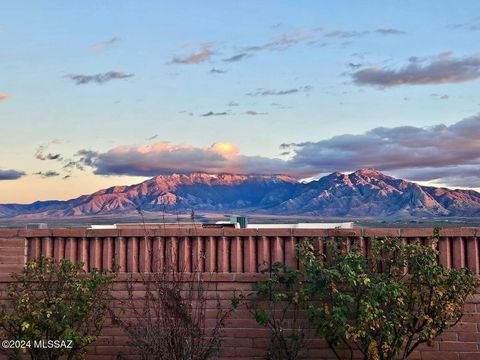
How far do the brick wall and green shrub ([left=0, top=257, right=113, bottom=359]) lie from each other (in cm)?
30

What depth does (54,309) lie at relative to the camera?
922 centimetres

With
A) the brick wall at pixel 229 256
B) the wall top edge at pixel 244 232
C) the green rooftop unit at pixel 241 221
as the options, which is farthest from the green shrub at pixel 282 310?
the green rooftop unit at pixel 241 221

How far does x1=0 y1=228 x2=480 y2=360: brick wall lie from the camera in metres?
9.44

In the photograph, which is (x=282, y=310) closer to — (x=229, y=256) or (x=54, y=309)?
(x=229, y=256)

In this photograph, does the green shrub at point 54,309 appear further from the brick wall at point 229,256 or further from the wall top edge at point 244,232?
the wall top edge at point 244,232

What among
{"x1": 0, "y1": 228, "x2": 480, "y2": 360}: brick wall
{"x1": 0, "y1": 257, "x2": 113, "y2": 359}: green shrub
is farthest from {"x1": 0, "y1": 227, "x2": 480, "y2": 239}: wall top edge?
{"x1": 0, "y1": 257, "x2": 113, "y2": 359}: green shrub

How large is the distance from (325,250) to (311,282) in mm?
531

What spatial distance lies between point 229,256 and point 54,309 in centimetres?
254

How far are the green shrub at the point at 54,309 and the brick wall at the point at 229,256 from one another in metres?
0.30

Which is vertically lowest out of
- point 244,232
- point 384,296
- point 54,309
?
point 54,309

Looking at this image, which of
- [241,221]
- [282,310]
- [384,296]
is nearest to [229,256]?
[282,310]

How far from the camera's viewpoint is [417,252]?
914cm

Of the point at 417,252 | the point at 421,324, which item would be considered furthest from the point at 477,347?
the point at 417,252

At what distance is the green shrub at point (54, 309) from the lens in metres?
9.16
